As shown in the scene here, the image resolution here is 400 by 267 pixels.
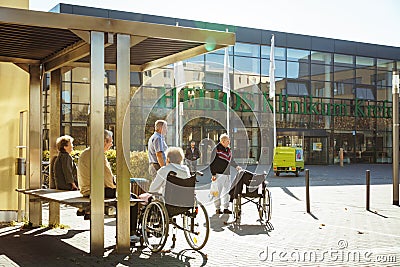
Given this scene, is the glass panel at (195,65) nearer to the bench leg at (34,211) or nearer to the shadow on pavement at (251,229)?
the shadow on pavement at (251,229)

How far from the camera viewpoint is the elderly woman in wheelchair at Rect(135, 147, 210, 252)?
27.9ft

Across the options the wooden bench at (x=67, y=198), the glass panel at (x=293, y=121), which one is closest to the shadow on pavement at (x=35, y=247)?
the wooden bench at (x=67, y=198)

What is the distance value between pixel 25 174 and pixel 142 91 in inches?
973

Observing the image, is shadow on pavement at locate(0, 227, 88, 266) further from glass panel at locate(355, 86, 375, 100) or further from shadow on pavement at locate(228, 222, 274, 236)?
glass panel at locate(355, 86, 375, 100)

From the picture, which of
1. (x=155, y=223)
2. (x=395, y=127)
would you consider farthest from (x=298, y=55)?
(x=155, y=223)

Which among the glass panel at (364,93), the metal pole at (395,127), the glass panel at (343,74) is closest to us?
the metal pole at (395,127)

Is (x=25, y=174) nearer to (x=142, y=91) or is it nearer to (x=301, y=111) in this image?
(x=142, y=91)

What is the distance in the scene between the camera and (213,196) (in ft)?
45.0

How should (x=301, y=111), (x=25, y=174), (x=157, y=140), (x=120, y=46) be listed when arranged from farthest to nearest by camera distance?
(x=301, y=111)
(x=25, y=174)
(x=157, y=140)
(x=120, y=46)

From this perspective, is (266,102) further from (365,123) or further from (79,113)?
(79,113)

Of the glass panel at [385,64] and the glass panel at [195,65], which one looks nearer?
the glass panel at [195,65]

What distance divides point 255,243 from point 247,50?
32135 mm

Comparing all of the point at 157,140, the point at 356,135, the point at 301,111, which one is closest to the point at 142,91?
the point at 301,111

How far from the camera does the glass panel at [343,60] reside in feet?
149
